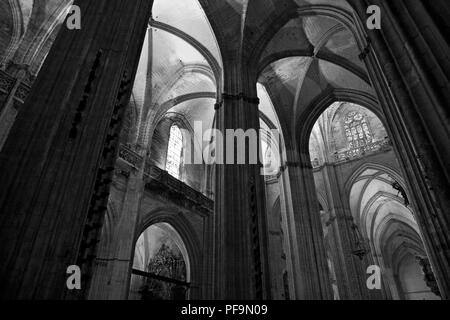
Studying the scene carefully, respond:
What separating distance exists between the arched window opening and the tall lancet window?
9.24ft

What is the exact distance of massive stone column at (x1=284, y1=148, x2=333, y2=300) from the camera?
1051 cm

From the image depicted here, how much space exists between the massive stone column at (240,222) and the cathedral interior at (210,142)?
1.9 inches

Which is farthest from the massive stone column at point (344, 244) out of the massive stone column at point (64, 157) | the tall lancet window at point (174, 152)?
the massive stone column at point (64, 157)

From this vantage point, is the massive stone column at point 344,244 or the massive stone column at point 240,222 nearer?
the massive stone column at point 240,222

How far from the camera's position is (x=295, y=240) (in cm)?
1142

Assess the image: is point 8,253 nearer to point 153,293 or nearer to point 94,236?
point 94,236

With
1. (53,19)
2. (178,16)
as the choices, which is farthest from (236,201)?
(53,19)

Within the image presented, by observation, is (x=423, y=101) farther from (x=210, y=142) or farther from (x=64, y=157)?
(x=210, y=142)

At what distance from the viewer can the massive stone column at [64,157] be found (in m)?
2.86

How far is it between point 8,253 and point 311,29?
1323cm

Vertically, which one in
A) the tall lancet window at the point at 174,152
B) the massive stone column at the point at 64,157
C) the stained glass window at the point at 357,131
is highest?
the stained glass window at the point at 357,131

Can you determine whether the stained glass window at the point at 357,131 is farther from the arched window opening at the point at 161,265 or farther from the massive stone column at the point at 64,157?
the massive stone column at the point at 64,157

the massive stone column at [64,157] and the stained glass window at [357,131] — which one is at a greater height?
the stained glass window at [357,131]

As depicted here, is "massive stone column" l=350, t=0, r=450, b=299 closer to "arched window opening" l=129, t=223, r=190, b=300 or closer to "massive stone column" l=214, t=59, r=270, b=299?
"massive stone column" l=214, t=59, r=270, b=299
